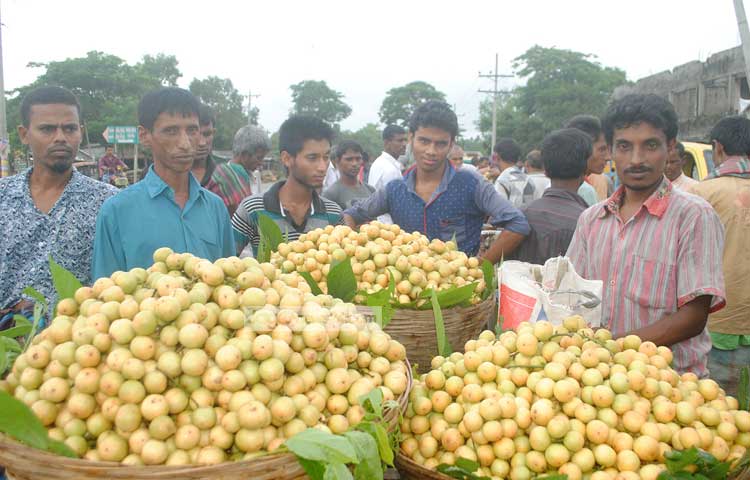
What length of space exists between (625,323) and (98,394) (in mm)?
1925

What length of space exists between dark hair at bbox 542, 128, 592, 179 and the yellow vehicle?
4.54 meters

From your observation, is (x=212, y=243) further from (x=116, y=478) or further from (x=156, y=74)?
(x=156, y=74)

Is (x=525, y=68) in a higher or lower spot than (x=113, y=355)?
higher

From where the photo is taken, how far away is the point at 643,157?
227 cm

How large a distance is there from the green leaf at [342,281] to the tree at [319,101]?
234ft

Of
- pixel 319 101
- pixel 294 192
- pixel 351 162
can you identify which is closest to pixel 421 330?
pixel 294 192

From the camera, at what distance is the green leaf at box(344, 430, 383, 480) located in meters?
1.19

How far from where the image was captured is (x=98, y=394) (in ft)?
4.10

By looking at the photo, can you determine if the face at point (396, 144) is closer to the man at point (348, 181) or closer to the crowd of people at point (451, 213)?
the man at point (348, 181)

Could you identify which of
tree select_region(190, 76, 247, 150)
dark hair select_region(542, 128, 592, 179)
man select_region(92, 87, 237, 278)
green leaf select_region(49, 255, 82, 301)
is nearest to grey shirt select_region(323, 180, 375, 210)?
dark hair select_region(542, 128, 592, 179)

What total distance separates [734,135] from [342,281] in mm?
3305

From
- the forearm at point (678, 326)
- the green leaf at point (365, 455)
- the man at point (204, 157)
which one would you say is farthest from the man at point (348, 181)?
the green leaf at point (365, 455)

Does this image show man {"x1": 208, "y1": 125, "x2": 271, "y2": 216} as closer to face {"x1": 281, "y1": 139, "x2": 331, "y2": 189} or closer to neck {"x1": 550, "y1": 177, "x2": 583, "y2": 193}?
face {"x1": 281, "y1": 139, "x2": 331, "y2": 189}

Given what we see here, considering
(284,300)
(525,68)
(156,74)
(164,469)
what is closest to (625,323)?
(284,300)
